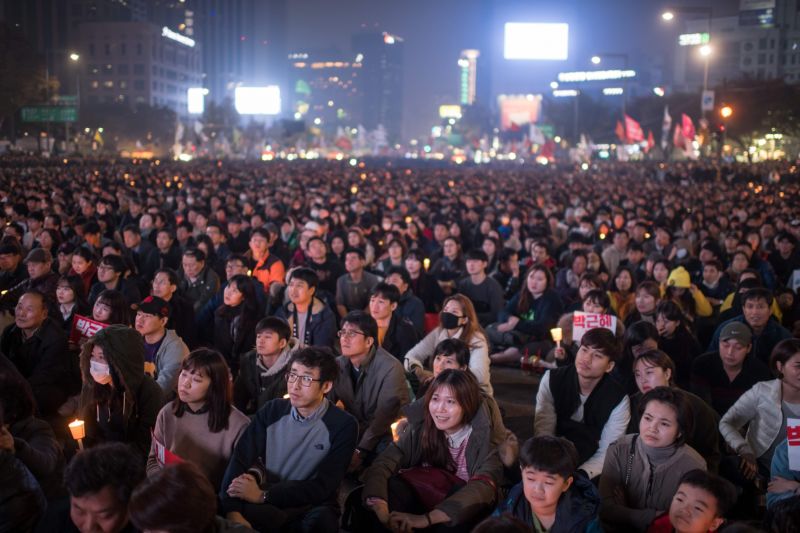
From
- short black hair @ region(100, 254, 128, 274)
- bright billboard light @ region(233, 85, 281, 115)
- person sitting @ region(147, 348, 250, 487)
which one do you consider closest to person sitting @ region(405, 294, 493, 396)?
person sitting @ region(147, 348, 250, 487)

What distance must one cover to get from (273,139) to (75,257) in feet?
358

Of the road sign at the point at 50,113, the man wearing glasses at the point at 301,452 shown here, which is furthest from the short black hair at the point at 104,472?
the road sign at the point at 50,113

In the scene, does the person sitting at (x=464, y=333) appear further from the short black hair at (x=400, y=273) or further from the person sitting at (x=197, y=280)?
the person sitting at (x=197, y=280)

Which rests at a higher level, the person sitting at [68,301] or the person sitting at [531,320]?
the person sitting at [68,301]

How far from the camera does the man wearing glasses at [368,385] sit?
6.02m

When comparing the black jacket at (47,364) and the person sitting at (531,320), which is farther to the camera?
the person sitting at (531,320)

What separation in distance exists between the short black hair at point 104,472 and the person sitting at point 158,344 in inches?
107

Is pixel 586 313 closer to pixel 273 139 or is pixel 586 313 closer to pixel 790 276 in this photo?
pixel 790 276

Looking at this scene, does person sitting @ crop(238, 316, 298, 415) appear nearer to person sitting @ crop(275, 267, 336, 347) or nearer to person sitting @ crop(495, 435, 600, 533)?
person sitting @ crop(275, 267, 336, 347)

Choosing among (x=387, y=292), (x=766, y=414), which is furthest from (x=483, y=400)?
(x=387, y=292)

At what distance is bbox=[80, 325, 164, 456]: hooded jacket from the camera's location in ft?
17.7

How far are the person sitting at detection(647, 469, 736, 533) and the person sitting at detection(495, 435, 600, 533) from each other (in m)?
0.38

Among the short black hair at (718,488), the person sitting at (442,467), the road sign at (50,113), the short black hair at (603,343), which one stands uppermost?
the road sign at (50,113)

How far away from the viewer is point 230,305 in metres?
8.27
